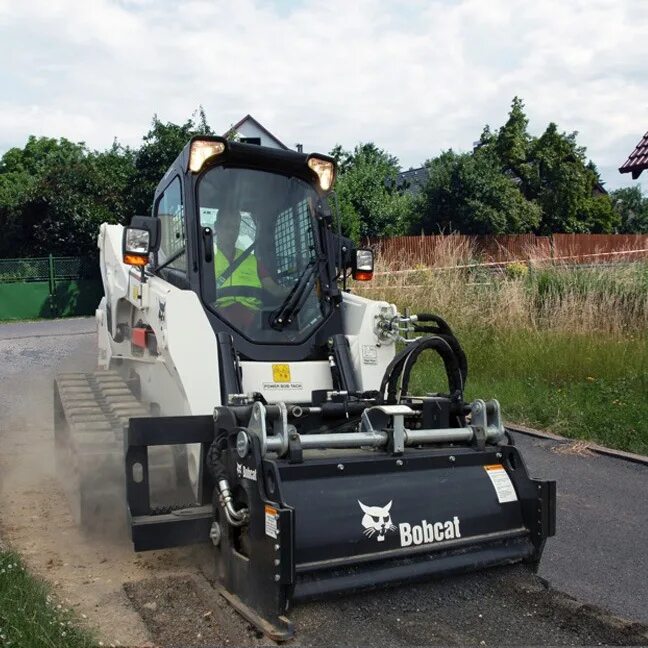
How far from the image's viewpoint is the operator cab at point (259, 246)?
527 cm

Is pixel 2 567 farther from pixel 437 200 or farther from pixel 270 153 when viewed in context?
pixel 437 200

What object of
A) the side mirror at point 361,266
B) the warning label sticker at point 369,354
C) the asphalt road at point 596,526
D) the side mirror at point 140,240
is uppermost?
the side mirror at point 140,240

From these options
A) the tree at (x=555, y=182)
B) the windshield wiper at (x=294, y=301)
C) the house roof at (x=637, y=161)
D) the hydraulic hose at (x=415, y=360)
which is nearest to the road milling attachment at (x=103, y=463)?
the windshield wiper at (x=294, y=301)

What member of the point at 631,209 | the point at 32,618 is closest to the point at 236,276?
the point at 32,618

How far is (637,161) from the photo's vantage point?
14.2 metres

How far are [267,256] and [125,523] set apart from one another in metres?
1.94

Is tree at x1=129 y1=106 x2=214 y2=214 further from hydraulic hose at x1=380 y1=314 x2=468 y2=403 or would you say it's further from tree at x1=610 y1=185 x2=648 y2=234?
tree at x1=610 y1=185 x2=648 y2=234

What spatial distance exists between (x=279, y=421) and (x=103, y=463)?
1.59 meters

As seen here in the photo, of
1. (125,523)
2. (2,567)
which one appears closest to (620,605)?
(125,523)

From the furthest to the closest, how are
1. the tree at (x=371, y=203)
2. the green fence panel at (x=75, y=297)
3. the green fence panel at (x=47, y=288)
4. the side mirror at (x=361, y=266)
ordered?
the tree at (x=371, y=203)
the green fence panel at (x=75, y=297)
the green fence panel at (x=47, y=288)
the side mirror at (x=361, y=266)

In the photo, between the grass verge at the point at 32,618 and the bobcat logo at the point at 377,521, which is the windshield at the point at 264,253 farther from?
the grass verge at the point at 32,618

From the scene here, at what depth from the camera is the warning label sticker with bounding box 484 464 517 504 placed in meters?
4.27

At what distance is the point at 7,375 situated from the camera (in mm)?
13172

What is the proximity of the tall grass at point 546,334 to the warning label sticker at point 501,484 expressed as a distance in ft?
12.0
